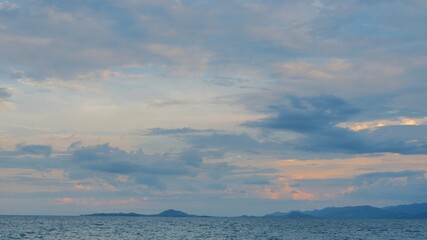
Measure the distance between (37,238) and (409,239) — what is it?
3431 inches

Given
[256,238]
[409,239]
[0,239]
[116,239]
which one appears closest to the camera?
[0,239]

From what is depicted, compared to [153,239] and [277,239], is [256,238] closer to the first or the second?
[277,239]

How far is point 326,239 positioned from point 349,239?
5277mm

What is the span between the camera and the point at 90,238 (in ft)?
383

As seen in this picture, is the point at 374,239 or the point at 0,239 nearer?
the point at 0,239

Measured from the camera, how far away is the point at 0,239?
107188mm

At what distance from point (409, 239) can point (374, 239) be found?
935cm

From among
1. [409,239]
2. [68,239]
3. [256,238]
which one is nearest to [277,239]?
[256,238]

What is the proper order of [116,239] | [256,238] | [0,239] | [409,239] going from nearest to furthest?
1. [0,239]
2. [116,239]
3. [256,238]
4. [409,239]

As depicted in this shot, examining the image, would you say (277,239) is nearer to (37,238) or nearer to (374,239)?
(374,239)

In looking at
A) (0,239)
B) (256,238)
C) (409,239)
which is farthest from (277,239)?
(0,239)

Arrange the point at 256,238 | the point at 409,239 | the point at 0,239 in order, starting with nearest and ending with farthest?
the point at 0,239
the point at 256,238
the point at 409,239

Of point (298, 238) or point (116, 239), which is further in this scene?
point (298, 238)

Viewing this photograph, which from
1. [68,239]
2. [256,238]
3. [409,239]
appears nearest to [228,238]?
[256,238]
